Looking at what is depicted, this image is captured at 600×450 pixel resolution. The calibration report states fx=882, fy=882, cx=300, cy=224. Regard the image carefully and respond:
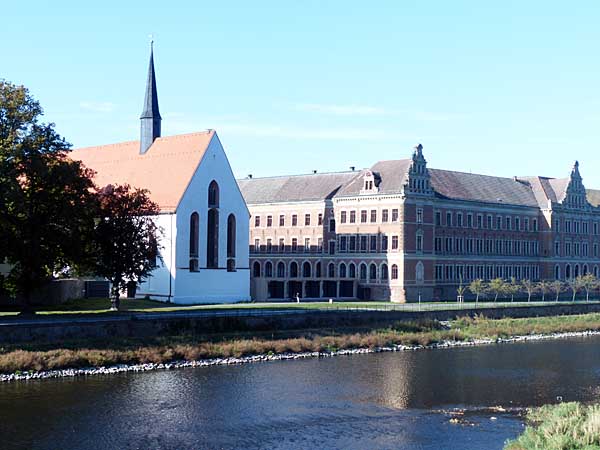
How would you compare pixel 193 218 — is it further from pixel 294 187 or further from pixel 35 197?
pixel 294 187

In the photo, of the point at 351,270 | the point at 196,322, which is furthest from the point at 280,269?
the point at 196,322

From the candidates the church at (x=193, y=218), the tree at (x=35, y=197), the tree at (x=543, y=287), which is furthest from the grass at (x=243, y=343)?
the tree at (x=543, y=287)

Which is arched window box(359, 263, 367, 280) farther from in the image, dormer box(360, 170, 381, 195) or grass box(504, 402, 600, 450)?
grass box(504, 402, 600, 450)

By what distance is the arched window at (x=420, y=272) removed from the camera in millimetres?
85438

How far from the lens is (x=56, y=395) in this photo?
125 feet

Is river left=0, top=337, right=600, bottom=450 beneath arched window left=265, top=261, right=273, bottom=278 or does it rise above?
beneath

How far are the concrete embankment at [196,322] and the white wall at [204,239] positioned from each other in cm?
1041

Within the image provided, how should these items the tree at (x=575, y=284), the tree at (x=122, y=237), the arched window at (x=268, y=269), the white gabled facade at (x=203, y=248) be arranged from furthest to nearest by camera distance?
the tree at (x=575, y=284), the arched window at (x=268, y=269), the white gabled facade at (x=203, y=248), the tree at (x=122, y=237)

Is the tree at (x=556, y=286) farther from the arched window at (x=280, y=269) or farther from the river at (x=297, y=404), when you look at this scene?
the river at (x=297, y=404)

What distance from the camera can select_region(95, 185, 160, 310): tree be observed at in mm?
56781

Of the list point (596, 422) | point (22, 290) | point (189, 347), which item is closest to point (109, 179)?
point (22, 290)

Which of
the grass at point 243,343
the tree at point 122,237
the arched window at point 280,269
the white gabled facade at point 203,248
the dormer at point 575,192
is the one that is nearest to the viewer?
the grass at point 243,343

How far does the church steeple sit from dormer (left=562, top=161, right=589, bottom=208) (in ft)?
167

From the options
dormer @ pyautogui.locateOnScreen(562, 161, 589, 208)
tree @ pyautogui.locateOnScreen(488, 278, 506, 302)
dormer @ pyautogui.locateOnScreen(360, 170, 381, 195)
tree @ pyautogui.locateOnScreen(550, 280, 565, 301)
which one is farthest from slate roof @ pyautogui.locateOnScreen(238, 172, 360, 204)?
dormer @ pyautogui.locateOnScreen(562, 161, 589, 208)
